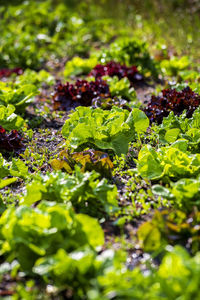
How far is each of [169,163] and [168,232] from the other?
764mm

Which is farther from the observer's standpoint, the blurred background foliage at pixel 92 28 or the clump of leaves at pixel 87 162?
the blurred background foliage at pixel 92 28

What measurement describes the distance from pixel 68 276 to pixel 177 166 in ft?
4.36

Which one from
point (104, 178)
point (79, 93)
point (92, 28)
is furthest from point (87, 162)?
point (92, 28)

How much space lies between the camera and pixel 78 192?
2.78 m

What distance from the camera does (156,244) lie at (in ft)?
8.08

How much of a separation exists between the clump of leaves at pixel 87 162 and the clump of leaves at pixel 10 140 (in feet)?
2.36

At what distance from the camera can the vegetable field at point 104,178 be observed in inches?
84.8

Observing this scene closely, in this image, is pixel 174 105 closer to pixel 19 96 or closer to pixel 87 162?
pixel 87 162

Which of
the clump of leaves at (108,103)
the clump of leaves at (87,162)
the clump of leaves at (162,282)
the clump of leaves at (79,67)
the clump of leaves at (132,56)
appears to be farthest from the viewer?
the clump of leaves at (79,67)

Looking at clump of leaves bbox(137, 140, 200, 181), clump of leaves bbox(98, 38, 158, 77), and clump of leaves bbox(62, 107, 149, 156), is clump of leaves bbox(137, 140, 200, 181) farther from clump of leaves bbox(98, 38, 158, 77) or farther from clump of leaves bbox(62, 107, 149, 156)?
clump of leaves bbox(98, 38, 158, 77)

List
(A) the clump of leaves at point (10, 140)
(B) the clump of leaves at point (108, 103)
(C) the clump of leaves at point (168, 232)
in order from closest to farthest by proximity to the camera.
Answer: (C) the clump of leaves at point (168, 232) < (A) the clump of leaves at point (10, 140) < (B) the clump of leaves at point (108, 103)

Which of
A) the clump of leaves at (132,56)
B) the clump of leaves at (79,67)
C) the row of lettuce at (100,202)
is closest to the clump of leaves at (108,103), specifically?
the row of lettuce at (100,202)

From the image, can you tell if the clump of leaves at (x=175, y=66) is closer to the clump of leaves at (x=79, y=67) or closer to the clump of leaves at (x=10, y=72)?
the clump of leaves at (x=79, y=67)

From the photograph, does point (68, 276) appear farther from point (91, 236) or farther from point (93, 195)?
point (93, 195)
